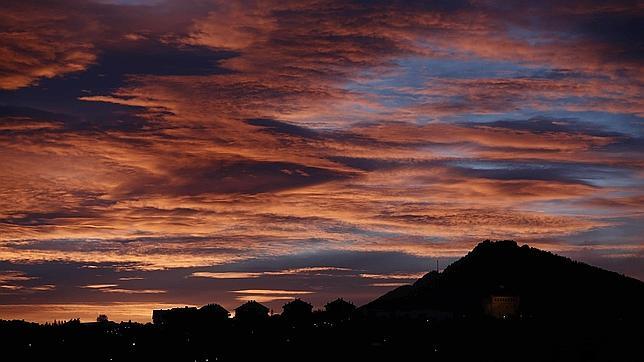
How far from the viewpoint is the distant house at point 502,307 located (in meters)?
162

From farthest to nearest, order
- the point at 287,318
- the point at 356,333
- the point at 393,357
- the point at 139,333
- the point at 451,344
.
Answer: the point at 287,318 < the point at 139,333 < the point at 356,333 < the point at 451,344 < the point at 393,357

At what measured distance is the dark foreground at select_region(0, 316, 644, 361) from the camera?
122m

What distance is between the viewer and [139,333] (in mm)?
154000

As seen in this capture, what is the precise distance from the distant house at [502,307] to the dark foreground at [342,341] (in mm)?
7995

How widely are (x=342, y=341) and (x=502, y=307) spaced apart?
147 ft

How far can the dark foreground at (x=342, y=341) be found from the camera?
122 meters

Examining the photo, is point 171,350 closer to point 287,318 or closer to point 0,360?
point 0,360

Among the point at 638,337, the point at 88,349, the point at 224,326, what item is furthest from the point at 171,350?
the point at 638,337

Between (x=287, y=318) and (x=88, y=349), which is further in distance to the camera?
(x=287, y=318)

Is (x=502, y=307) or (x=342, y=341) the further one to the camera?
(x=502, y=307)

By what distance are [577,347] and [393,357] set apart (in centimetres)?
2383

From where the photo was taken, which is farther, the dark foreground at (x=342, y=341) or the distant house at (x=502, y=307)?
the distant house at (x=502, y=307)

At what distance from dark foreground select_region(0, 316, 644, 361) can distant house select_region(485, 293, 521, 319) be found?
7995 mm

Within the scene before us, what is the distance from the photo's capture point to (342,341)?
134000mm
